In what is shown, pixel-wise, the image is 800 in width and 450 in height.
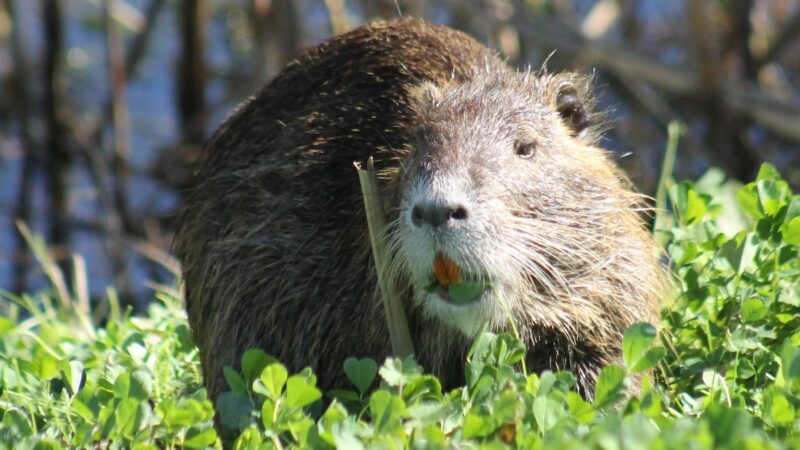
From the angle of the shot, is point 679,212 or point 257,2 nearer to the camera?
point 679,212

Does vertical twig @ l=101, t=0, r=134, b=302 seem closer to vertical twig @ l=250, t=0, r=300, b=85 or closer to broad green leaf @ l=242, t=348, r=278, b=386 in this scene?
vertical twig @ l=250, t=0, r=300, b=85

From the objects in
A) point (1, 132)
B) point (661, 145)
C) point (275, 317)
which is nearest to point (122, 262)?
point (1, 132)

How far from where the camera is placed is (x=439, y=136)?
300cm

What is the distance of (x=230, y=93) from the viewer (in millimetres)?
7824

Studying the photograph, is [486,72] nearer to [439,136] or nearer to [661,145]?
[439,136]

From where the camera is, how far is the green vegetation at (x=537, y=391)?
2332mm

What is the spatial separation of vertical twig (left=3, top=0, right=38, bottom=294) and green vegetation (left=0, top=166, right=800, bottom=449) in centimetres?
426

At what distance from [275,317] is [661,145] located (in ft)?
14.2

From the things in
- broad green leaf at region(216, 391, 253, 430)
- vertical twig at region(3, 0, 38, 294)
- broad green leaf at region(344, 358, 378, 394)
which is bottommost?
vertical twig at region(3, 0, 38, 294)

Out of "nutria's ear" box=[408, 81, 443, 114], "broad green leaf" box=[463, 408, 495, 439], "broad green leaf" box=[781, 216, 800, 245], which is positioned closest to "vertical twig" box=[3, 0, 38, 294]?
"nutria's ear" box=[408, 81, 443, 114]

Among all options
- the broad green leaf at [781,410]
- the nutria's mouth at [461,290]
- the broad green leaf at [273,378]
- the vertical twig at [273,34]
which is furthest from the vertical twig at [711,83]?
the broad green leaf at [273,378]

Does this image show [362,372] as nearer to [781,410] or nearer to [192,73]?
[781,410]

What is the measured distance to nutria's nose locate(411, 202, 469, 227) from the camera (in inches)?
104

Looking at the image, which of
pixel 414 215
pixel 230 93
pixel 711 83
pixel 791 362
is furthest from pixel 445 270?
pixel 230 93
